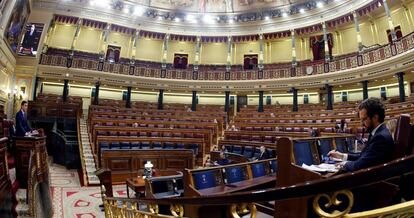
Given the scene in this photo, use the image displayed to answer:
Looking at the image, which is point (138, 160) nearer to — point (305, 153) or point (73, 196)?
point (73, 196)

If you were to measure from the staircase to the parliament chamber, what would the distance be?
0.22 feet

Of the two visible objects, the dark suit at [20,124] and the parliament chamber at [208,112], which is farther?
the dark suit at [20,124]

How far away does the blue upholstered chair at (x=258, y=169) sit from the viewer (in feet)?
13.5

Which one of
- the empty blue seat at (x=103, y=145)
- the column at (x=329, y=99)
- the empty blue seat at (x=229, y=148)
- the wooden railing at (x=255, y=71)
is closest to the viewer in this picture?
the empty blue seat at (x=103, y=145)

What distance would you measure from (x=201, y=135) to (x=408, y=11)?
13.1 meters

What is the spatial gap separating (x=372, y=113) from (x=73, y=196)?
6563mm

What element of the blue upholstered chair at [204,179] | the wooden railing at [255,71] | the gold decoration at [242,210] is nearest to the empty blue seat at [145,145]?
the blue upholstered chair at [204,179]

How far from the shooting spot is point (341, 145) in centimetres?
405

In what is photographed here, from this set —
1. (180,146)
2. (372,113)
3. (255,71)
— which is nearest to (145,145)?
(180,146)

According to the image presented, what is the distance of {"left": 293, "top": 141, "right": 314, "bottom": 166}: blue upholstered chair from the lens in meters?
2.71

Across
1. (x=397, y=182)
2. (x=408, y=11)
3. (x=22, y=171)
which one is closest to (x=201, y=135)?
(x=22, y=171)

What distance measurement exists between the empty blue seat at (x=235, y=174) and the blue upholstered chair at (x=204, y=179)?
33cm

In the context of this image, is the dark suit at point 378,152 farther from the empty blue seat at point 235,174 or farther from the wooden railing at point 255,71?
the wooden railing at point 255,71

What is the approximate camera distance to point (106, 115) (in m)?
12.2
